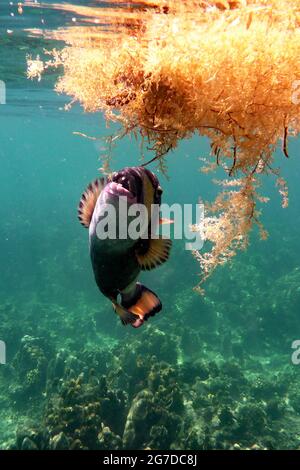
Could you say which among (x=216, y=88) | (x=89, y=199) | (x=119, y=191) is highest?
(x=216, y=88)

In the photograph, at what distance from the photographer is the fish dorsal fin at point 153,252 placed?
2131 mm

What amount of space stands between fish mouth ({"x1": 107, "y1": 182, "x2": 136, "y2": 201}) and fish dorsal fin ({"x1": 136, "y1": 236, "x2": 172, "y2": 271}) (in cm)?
32

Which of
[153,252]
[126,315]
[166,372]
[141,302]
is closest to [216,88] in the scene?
[153,252]

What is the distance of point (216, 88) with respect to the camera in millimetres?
2521

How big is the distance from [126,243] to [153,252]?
183 mm

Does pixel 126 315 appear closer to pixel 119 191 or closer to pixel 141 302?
pixel 141 302

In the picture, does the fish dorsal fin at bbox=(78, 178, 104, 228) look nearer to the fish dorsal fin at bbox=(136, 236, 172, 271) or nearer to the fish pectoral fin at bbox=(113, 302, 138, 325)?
the fish dorsal fin at bbox=(136, 236, 172, 271)

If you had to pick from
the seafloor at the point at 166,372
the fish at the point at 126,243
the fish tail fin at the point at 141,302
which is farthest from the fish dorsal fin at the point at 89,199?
the seafloor at the point at 166,372

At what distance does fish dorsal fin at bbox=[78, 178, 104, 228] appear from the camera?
2.21 meters

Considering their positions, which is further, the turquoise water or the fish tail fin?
the turquoise water

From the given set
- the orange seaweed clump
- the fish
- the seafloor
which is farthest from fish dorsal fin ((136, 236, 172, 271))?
the seafloor

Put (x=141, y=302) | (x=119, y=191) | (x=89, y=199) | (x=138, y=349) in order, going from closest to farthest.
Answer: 1. (x=119, y=191)
2. (x=89, y=199)
3. (x=141, y=302)
4. (x=138, y=349)

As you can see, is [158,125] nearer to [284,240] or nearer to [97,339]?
[97,339]
